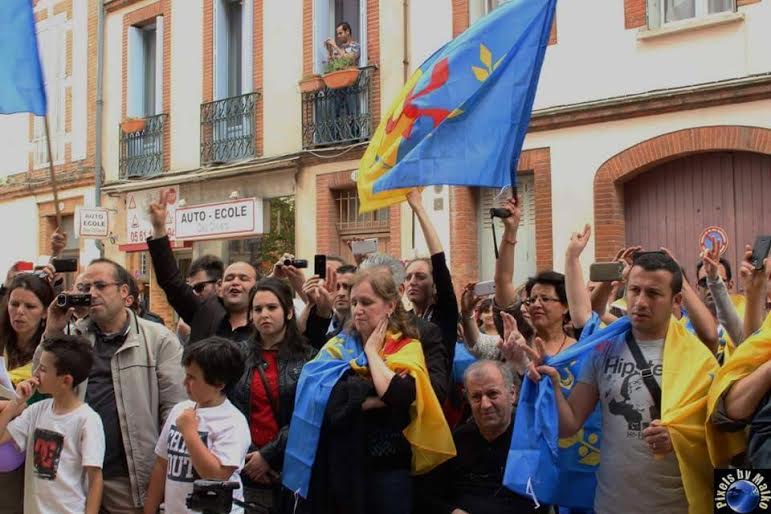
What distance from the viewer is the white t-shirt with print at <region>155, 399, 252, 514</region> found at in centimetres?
→ 444

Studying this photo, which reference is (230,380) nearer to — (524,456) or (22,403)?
(22,403)

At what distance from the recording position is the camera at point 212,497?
393cm

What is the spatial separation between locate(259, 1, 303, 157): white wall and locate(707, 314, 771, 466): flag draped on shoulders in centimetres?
1202

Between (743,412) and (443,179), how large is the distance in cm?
314

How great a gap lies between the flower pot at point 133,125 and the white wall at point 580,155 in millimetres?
8340

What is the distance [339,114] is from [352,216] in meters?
1.53

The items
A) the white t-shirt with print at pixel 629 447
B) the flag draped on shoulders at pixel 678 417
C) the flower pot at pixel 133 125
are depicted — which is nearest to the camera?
the flag draped on shoulders at pixel 678 417

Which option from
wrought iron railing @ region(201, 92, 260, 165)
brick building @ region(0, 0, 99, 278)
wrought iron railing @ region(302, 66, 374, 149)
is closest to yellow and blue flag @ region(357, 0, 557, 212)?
wrought iron railing @ region(302, 66, 374, 149)

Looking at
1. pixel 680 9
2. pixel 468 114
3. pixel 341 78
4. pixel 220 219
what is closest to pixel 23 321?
pixel 468 114

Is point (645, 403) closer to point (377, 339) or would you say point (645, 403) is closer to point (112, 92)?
point (377, 339)

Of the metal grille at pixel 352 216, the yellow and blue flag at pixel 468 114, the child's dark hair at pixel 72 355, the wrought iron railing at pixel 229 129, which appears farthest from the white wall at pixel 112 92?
the child's dark hair at pixel 72 355

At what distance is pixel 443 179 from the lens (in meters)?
6.41

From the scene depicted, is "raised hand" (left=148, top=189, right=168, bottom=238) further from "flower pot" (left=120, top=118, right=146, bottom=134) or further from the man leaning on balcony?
"flower pot" (left=120, top=118, right=146, bottom=134)

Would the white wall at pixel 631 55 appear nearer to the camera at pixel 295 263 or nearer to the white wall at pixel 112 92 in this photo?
the camera at pixel 295 263
